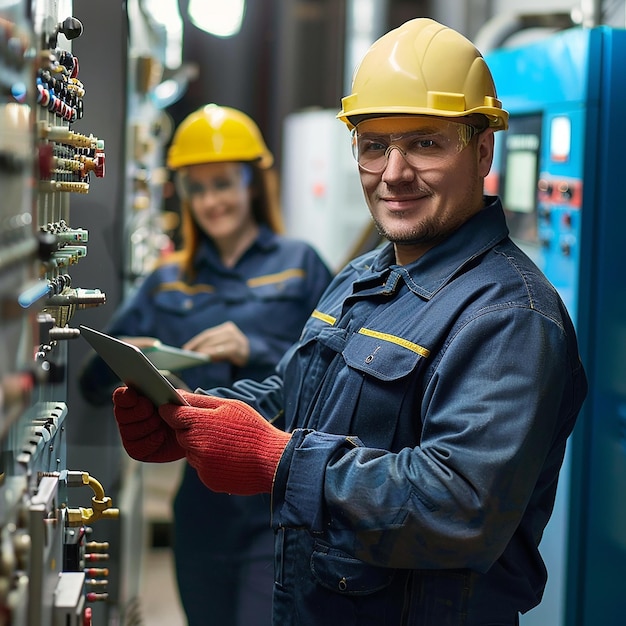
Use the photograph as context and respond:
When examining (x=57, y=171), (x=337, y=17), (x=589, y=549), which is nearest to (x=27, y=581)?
(x=57, y=171)

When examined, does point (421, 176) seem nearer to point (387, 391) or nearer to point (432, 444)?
point (387, 391)

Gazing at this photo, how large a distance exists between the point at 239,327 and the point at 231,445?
132 cm

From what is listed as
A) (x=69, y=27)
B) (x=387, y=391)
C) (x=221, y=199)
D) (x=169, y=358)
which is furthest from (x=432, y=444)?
(x=221, y=199)

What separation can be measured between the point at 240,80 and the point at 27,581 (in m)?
4.56

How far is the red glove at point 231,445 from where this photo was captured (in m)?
1.44

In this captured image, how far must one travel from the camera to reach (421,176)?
1604 millimetres

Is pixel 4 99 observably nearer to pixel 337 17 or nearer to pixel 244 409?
pixel 244 409

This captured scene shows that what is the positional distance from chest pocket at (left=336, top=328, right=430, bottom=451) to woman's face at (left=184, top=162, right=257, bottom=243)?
138cm

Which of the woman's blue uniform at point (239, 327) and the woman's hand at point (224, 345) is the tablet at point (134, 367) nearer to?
the woman's blue uniform at point (239, 327)

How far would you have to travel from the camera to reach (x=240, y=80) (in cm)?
536

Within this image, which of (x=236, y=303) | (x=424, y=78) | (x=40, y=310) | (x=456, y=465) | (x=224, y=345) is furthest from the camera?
(x=236, y=303)

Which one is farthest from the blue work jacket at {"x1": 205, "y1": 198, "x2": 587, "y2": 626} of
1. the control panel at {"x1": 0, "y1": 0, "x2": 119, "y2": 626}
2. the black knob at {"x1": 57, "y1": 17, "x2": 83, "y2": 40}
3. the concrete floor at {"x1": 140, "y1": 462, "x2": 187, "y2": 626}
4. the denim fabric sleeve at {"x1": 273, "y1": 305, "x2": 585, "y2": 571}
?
the concrete floor at {"x1": 140, "y1": 462, "x2": 187, "y2": 626}

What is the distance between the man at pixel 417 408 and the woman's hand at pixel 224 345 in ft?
2.93

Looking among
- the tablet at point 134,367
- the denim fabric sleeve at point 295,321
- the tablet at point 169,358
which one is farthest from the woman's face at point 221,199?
the tablet at point 134,367
